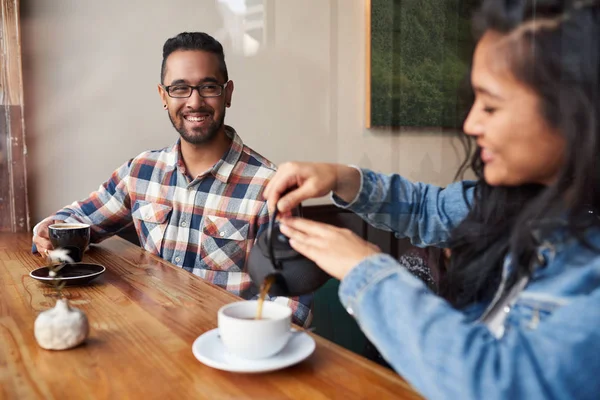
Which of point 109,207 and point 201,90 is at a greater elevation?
point 201,90

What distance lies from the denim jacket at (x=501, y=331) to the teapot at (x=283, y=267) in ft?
0.47

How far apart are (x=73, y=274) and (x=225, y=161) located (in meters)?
0.53

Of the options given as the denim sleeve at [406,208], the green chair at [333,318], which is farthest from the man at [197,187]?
the denim sleeve at [406,208]

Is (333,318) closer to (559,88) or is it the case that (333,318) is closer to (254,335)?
(254,335)

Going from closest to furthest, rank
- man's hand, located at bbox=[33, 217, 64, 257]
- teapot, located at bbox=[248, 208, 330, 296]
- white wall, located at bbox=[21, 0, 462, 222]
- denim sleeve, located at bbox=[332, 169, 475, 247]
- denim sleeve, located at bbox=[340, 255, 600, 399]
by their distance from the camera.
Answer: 1. denim sleeve, located at bbox=[340, 255, 600, 399]
2. teapot, located at bbox=[248, 208, 330, 296]
3. denim sleeve, located at bbox=[332, 169, 475, 247]
4. man's hand, located at bbox=[33, 217, 64, 257]
5. white wall, located at bbox=[21, 0, 462, 222]

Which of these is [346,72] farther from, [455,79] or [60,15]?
[60,15]

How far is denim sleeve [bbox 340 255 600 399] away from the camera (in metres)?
0.43

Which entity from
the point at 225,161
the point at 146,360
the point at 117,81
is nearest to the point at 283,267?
the point at 146,360

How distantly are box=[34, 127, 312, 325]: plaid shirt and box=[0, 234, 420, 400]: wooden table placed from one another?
37 centimetres

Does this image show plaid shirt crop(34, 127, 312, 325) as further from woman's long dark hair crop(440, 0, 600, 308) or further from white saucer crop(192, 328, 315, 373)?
woman's long dark hair crop(440, 0, 600, 308)

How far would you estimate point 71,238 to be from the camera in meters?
1.21

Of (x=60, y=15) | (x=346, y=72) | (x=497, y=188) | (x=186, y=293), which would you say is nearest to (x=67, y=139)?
(x=60, y=15)

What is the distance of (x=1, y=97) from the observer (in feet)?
5.80

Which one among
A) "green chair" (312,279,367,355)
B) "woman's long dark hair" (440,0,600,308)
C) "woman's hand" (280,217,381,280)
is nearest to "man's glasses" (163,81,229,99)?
"green chair" (312,279,367,355)
